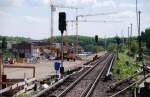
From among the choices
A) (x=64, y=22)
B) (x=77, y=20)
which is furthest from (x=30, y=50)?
(x=64, y=22)

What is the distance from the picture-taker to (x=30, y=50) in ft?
424

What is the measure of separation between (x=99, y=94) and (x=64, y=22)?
36.2ft

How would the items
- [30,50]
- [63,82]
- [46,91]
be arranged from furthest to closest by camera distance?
[30,50] → [63,82] → [46,91]

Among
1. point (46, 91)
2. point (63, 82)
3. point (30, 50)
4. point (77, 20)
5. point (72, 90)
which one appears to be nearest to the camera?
point (46, 91)

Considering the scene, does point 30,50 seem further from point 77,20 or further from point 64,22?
point 64,22

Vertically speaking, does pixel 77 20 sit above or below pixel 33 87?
above

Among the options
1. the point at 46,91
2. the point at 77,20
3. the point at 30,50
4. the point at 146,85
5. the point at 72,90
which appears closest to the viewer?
the point at 146,85

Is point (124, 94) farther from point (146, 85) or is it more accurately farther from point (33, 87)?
point (33, 87)

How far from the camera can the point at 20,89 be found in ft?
81.8

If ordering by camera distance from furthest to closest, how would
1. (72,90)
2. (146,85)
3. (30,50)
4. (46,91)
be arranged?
(30,50) → (72,90) → (46,91) → (146,85)

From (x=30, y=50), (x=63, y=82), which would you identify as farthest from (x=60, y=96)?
(x=30, y=50)

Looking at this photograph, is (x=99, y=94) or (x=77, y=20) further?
(x=77, y=20)

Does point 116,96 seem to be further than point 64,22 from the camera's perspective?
No

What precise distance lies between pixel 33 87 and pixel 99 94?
395 cm
